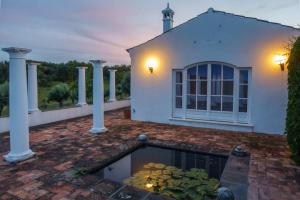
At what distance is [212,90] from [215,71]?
0.75 m

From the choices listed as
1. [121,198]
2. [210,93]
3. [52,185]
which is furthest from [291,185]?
[210,93]

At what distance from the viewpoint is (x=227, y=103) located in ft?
27.8

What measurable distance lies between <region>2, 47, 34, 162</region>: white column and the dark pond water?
6.83 feet

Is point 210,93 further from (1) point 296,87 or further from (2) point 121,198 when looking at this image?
(2) point 121,198

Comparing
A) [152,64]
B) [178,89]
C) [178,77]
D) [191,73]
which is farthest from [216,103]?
[152,64]

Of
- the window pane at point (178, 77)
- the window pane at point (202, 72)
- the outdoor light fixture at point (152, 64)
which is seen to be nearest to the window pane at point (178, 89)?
the window pane at point (178, 77)

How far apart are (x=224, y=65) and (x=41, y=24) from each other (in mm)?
8377

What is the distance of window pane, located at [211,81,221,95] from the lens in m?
8.55

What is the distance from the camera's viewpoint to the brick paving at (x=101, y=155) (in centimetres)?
372

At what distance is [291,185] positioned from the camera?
155 inches

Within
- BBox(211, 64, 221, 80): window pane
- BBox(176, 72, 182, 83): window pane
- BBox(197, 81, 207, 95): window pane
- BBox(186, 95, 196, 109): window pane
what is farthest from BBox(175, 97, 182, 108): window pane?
BBox(211, 64, 221, 80): window pane

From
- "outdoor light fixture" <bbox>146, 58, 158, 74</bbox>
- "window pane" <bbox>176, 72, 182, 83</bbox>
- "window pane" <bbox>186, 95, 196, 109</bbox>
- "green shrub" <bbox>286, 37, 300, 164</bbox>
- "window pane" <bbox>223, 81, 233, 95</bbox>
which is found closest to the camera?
"green shrub" <bbox>286, 37, 300, 164</bbox>

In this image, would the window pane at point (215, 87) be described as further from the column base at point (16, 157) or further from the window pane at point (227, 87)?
the column base at point (16, 157)

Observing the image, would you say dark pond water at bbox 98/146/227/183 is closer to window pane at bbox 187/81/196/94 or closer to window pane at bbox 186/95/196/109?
window pane at bbox 186/95/196/109
